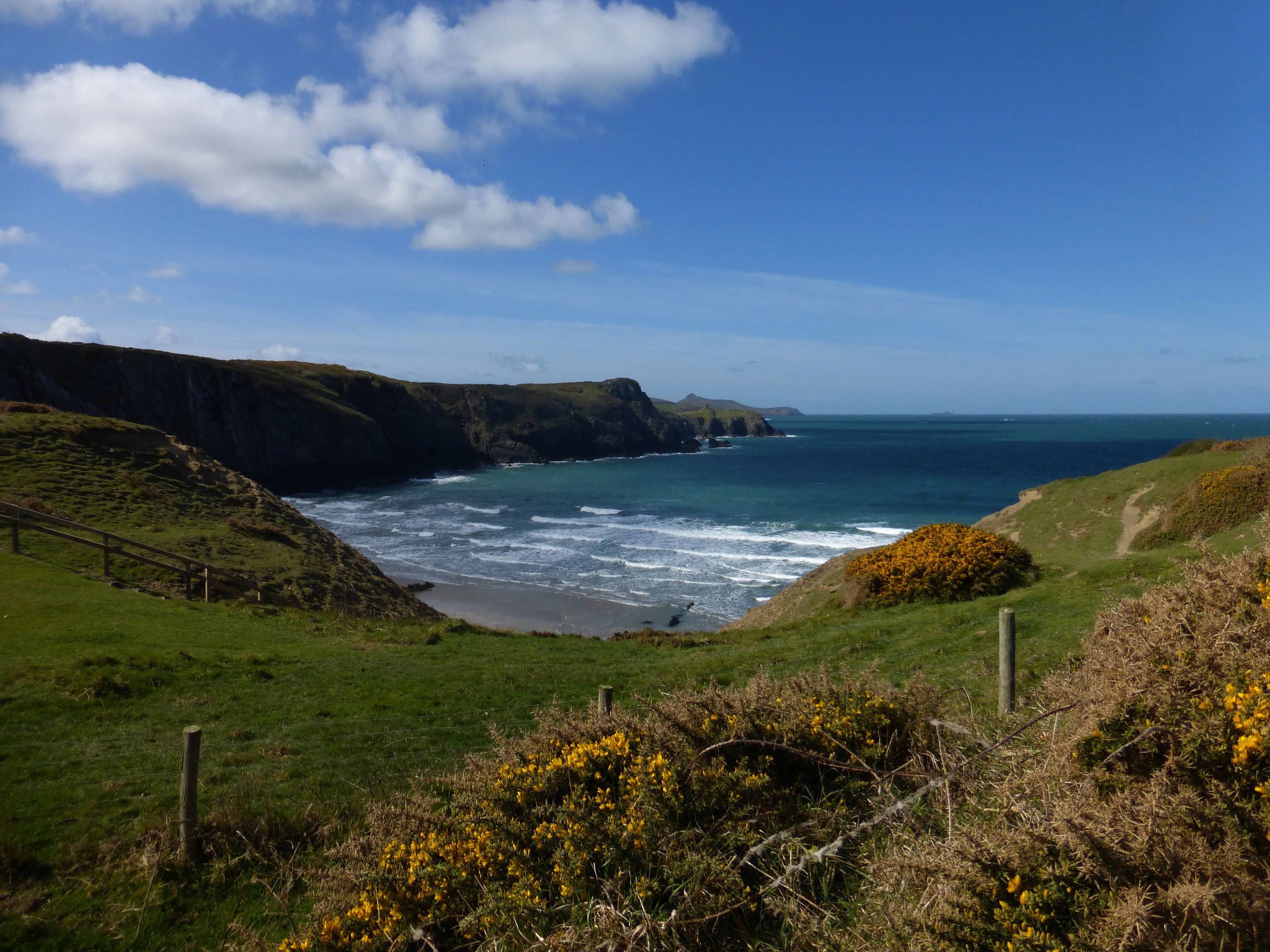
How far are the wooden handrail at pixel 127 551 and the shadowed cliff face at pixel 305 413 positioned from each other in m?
23.2

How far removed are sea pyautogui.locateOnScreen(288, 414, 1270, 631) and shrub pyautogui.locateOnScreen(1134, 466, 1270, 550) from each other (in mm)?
15574

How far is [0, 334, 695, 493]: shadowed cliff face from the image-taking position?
6372 centimetres

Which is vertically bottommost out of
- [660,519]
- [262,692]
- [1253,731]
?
[660,519]

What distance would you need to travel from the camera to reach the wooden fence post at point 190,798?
6.44m

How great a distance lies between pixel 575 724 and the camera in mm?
5625

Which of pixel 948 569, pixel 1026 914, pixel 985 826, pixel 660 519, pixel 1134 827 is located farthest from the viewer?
pixel 660 519

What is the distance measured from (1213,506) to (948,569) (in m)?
8.78

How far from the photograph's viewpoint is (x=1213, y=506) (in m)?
20.9

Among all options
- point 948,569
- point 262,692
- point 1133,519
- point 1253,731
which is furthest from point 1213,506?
point 262,692

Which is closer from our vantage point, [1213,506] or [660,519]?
[1213,506]

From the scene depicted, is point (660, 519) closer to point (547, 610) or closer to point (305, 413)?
point (547, 610)

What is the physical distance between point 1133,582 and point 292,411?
8455 centimetres

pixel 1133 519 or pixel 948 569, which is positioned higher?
pixel 1133 519

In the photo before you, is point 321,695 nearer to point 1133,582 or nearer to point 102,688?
point 102,688
